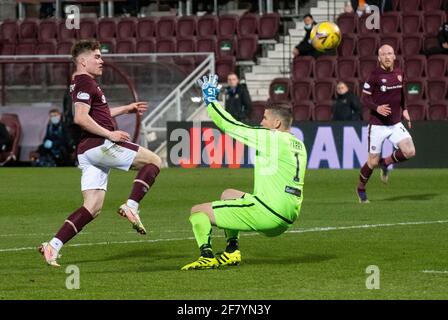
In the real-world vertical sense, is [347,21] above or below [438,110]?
above

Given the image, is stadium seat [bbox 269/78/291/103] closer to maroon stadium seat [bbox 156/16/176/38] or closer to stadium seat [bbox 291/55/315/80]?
stadium seat [bbox 291/55/315/80]

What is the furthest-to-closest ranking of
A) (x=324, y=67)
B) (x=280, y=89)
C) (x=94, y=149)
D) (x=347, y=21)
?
(x=347, y=21) < (x=324, y=67) < (x=280, y=89) < (x=94, y=149)

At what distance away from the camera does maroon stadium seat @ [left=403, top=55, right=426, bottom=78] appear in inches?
1245

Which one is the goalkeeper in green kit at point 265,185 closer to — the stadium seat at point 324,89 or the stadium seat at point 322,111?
the stadium seat at point 322,111

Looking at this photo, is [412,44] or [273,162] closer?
[273,162]

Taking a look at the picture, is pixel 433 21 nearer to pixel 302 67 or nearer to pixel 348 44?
pixel 348 44

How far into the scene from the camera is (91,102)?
12688mm

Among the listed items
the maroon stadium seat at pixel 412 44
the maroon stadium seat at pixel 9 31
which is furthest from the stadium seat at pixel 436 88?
the maroon stadium seat at pixel 9 31

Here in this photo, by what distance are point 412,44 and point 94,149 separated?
68.1 ft

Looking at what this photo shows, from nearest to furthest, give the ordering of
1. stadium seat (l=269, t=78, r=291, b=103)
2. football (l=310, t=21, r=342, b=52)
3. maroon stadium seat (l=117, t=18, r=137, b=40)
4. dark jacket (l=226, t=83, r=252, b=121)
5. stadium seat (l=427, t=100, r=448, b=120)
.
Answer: football (l=310, t=21, r=342, b=52) → dark jacket (l=226, t=83, r=252, b=121) → stadium seat (l=427, t=100, r=448, b=120) → stadium seat (l=269, t=78, r=291, b=103) → maroon stadium seat (l=117, t=18, r=137, b=40)

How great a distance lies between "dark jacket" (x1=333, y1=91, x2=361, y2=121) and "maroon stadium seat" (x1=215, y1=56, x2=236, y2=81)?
4.69 meters

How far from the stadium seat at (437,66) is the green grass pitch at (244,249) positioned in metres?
8.41

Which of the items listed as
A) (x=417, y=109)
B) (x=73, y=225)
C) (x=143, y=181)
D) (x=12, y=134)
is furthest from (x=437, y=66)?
(x=73, y=225)

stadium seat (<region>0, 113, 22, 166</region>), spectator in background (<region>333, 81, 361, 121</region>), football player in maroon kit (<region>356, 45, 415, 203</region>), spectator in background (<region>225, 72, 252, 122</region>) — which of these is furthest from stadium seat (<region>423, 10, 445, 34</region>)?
football player in maroon kit (<region>356, 45, 415, 203</region>)
